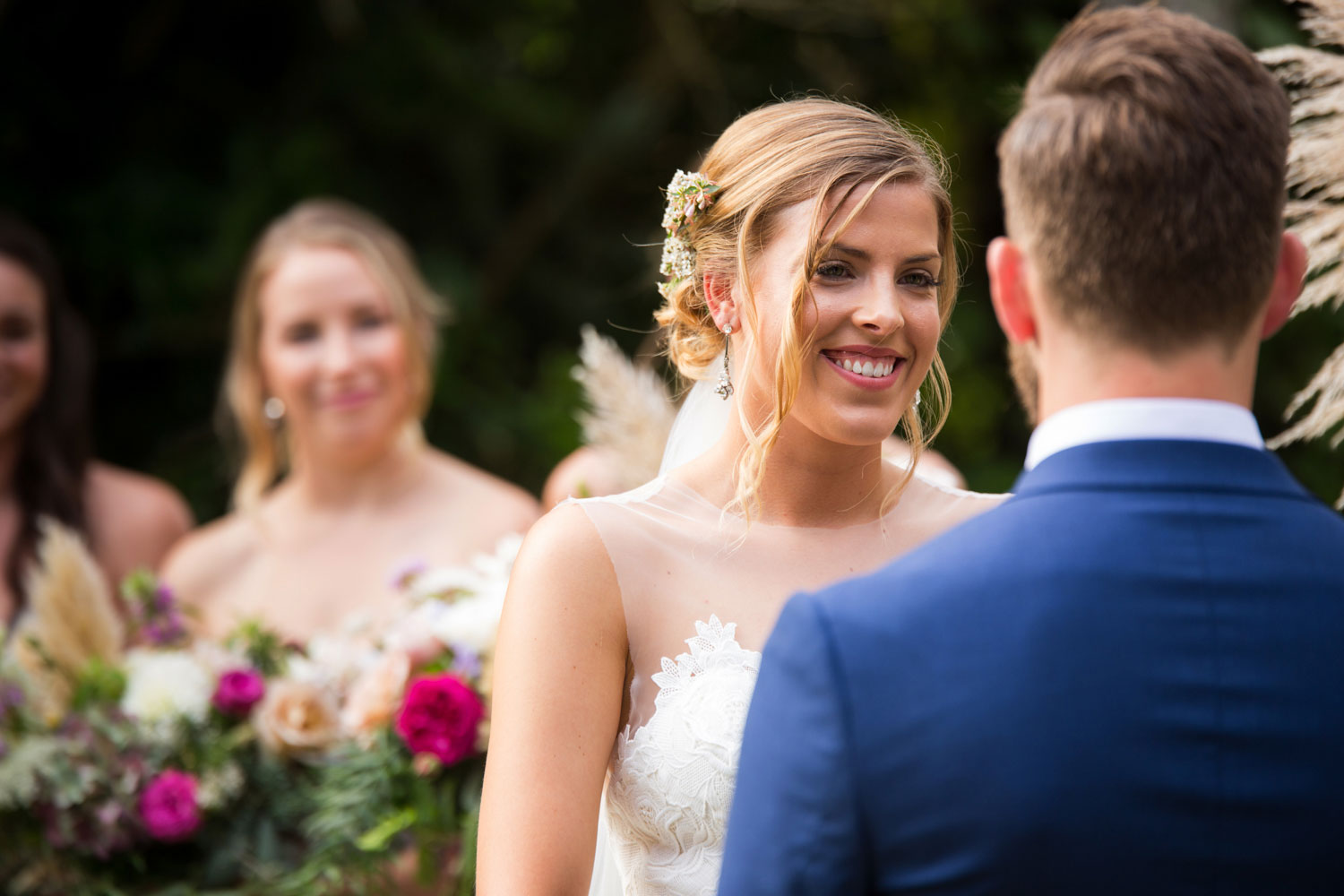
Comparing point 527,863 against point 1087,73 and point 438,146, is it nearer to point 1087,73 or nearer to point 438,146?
point 1087,73

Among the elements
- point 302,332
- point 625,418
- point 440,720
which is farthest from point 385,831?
point 302,332

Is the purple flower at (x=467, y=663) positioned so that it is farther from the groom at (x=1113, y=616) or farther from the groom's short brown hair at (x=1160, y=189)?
the groom's short brown hair at (x=1160, y=189)

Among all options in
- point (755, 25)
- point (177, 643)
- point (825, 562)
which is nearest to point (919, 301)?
point (825, 562)

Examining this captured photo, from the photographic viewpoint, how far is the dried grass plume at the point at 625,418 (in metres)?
3.28

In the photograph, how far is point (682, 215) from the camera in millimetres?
2477

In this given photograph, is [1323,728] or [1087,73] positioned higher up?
[1087,73]

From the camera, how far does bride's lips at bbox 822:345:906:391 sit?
2.26 m

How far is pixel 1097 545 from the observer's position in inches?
51.4

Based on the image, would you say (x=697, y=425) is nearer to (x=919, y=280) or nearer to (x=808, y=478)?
(x=808, y=478)

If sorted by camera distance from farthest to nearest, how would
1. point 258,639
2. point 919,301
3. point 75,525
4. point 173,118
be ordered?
point 173,118 < point 75,525 < point 258,639 < point 919,301

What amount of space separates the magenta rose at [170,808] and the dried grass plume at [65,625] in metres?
0.40

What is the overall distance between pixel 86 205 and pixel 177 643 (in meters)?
3.92

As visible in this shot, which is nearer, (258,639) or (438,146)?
(258,639)

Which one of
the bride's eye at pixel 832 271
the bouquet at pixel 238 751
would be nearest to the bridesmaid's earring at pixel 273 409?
the bouquet at pixel 238 751
